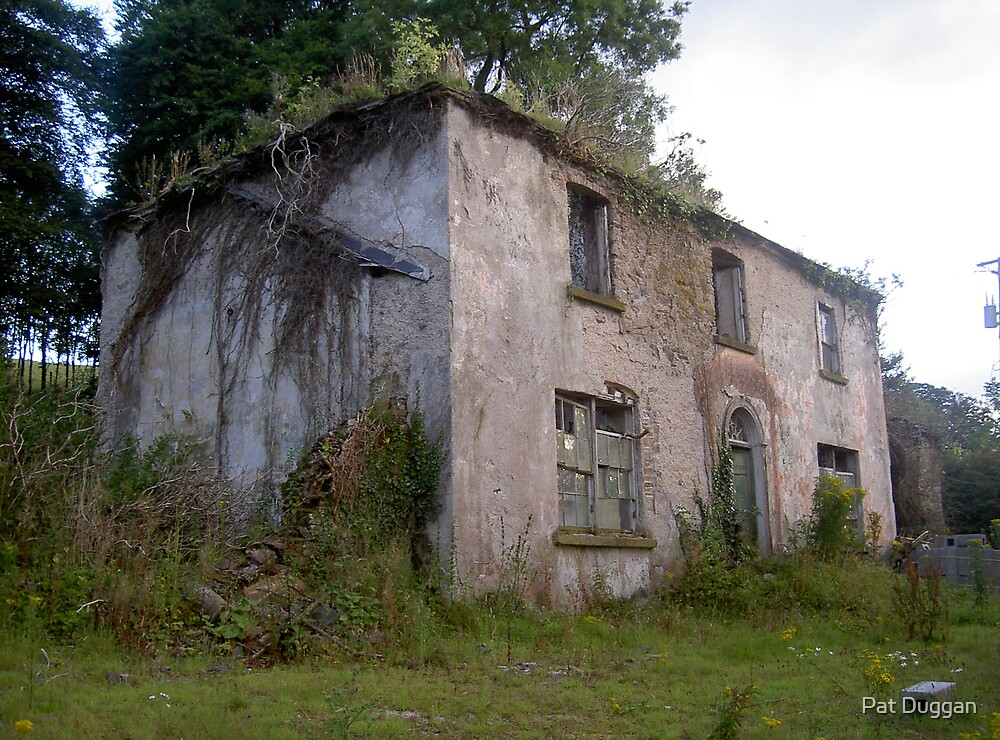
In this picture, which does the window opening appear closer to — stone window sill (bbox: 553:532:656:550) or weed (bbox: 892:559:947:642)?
stone window sill (bbox: 553:532:656:550)

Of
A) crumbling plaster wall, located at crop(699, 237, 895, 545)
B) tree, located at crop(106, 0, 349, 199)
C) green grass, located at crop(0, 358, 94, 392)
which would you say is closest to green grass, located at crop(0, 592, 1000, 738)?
crumbling plaster wall, located at crop(699, 237, 895, 545)

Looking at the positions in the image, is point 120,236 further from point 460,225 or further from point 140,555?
point 140,555

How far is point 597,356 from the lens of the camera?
12.3m

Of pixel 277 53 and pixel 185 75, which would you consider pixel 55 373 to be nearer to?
pixel 185 75

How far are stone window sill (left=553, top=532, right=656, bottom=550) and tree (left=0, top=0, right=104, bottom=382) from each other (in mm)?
11783

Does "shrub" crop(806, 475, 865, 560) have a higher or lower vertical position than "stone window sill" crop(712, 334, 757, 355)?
lower

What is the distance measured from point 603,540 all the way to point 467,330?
3129 millimetres

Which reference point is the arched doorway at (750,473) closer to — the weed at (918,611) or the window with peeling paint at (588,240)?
the window with peeling paint at (588,240)

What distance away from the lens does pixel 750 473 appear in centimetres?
1521

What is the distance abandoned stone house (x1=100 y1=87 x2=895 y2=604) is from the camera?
420 inches

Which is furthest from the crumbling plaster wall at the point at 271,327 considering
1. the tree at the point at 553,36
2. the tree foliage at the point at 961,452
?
the tree foliage at the point at 961,452

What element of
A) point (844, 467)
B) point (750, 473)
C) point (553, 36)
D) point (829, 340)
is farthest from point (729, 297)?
point (553, 36)

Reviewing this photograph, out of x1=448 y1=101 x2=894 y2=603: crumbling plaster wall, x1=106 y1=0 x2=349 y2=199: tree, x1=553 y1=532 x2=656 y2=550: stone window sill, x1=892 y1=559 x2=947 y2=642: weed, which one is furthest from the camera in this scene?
x1=106 y1=0 x2=349 y2=199: tree

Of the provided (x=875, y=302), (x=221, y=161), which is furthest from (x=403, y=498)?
(x=875, y=302)
